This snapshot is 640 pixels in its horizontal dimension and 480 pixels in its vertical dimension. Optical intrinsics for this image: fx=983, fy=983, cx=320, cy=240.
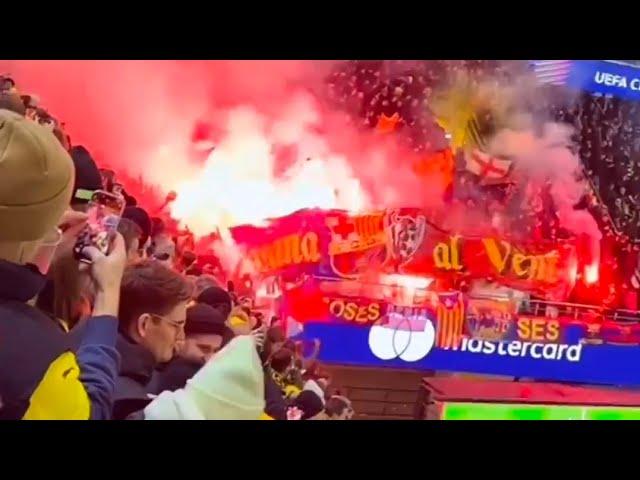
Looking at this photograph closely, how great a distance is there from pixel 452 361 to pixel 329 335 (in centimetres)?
32

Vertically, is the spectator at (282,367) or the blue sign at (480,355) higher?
the blue sign at (480,355)

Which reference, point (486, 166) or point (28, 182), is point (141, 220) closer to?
point (28, 182)

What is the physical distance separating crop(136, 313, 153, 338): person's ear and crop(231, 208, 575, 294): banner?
11.3 inches

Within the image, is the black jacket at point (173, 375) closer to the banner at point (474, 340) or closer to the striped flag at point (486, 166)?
the banner at point (474, 340)

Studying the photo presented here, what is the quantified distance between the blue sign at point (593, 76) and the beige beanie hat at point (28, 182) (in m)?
1.23

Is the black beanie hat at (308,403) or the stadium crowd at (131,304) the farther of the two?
the black beanie hat at (308,403)

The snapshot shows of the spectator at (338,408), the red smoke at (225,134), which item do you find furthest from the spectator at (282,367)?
the red smoke at (225,134)

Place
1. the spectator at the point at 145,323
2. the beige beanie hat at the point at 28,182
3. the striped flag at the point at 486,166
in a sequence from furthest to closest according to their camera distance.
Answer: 1. the striped flag at the point at 486,166
2. the spectator at the point at 145,323
3. the beige beanie hat at the point at 28,182

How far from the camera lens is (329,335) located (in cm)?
245

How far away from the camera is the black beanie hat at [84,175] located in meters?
2.38

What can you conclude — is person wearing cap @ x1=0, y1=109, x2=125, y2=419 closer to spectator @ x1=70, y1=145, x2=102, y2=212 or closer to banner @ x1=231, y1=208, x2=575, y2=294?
spectator @ x1=70, y1=145, x2=102, y2=212

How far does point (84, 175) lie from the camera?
238cm
